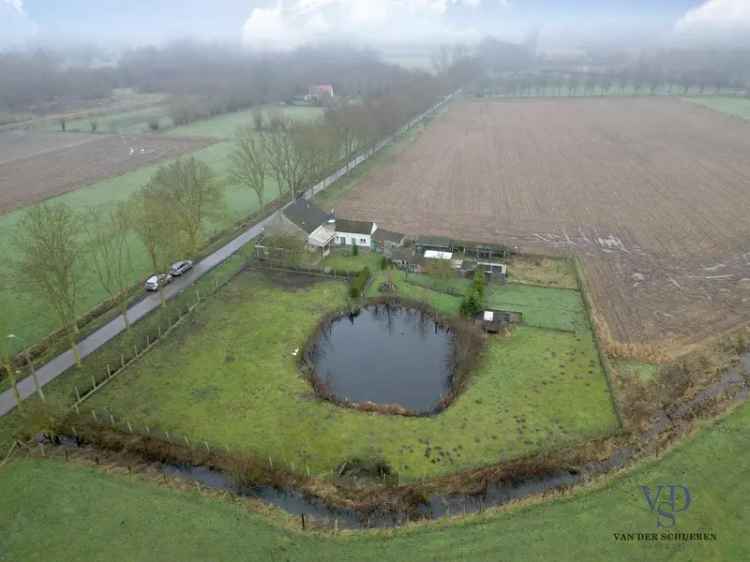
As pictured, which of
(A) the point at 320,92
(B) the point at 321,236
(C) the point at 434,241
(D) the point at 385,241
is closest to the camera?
(C) the point at 434,241

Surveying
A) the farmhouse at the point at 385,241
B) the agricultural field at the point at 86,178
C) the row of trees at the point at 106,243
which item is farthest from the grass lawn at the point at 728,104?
the row of trees at the point at 106,243

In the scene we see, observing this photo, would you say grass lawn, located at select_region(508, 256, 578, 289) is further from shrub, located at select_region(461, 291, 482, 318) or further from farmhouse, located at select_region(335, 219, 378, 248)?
farmhouse, located at select_region(335, 219, 378, 248)

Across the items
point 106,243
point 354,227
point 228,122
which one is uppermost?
point 106,243

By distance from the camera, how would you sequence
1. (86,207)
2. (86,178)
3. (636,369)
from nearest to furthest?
(636,369), (86,207), (86,178)

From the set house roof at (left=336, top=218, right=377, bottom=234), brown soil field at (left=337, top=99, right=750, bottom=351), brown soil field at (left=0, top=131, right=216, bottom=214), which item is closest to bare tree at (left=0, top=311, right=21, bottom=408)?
house roof at (left=336, top=218, right=377, bottom=234)

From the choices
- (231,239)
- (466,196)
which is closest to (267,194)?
(231,239)

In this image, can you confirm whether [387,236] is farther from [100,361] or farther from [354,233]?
[100,361]

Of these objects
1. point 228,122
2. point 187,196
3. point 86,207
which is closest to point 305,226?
point 187,196
